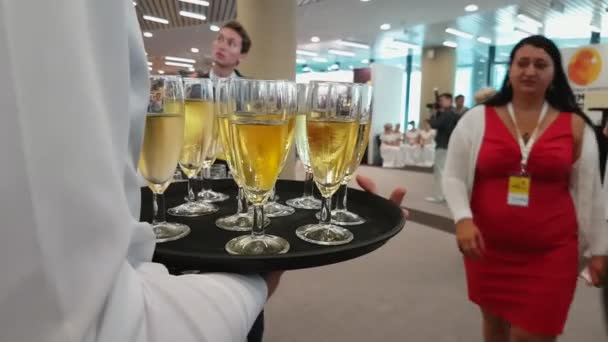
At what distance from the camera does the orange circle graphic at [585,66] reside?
17.9ft

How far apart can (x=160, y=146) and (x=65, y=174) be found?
1.10ft

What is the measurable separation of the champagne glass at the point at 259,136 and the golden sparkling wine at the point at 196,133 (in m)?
0.15

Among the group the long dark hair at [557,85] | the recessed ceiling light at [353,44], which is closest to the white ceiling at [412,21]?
the recessed ceiling light at [353,44]

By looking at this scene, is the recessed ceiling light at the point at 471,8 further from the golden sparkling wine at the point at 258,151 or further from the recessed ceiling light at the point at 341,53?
the golden sparkling wine at the point at 258,151

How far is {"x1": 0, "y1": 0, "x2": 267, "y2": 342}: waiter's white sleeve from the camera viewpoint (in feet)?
0.97

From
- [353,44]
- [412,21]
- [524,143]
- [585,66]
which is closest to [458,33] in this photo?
[412,21]

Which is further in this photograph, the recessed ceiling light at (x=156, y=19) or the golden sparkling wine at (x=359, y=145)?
the recessed ceiling light at (x=156, y=19)

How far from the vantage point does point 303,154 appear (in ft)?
3.00

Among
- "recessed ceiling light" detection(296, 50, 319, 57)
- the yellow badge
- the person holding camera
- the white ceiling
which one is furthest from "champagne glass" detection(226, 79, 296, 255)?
"recessed ceiling light" detection(296, 50, 319, 57)

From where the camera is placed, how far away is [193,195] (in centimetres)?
91

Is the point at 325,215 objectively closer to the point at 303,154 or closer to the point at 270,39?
the point at 303,154

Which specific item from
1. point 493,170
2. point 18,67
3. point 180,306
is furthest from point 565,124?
point 18,67

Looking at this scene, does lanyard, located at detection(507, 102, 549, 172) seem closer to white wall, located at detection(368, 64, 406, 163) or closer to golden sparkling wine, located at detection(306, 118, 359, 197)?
golden sparkling wine, located at detection(306, 118, 359, 197)

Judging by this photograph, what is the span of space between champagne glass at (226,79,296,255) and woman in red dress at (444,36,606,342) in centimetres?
133
